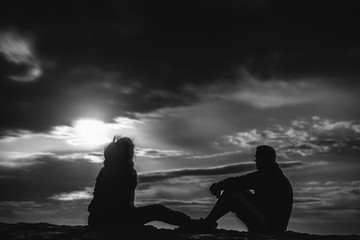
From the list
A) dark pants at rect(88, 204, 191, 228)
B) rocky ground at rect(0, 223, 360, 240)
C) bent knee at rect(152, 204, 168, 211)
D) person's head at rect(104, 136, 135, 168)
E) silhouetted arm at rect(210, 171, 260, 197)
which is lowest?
rocky ground at rect(0, 223, 360, 240)

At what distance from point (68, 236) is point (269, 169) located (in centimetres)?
464

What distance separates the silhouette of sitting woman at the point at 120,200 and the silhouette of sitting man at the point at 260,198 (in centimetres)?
100

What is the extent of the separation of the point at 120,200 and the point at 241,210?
2.81 metres

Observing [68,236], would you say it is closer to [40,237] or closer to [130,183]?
[40,237]

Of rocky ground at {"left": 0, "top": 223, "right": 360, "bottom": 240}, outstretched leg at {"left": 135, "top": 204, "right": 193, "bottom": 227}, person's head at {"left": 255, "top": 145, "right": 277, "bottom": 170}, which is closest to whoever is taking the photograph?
rocky ground at {"left": 0, "top": 223, "right": 360, "bottom": 240}

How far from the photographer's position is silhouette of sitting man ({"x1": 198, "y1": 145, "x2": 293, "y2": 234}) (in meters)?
8.98

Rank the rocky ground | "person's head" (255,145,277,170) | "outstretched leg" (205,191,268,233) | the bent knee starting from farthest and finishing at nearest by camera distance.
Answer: "person's head" (255,145,277,170), "outstretched leg" (205,191,268,233), the bent knee, the rocky ground

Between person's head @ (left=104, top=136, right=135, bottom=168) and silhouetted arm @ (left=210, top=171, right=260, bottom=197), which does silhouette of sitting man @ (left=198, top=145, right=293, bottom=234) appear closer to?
silhouetted arm @ (left=210, top=171, right=260, bottom=197)

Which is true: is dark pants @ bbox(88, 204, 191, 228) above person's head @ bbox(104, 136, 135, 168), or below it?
below

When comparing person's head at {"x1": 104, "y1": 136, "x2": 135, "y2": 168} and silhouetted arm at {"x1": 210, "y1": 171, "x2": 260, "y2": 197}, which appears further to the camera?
silhouetted arm at {"x1": 210, "y1": 171, "x2": 260, "y2": 197}

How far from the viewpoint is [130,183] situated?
27.5 feet

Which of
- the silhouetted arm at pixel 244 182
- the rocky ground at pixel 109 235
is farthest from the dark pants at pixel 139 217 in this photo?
the silhouetted arm at pixel 244 182

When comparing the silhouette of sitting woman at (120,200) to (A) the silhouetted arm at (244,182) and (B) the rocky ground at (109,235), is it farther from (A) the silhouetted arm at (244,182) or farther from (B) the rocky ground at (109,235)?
(A) the silhouetted arm at (244,182)

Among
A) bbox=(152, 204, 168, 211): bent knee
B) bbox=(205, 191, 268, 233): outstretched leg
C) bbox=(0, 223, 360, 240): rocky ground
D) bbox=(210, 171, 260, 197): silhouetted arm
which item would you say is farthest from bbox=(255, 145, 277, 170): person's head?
bbox=(152, 204, 168, 211): bent knee
